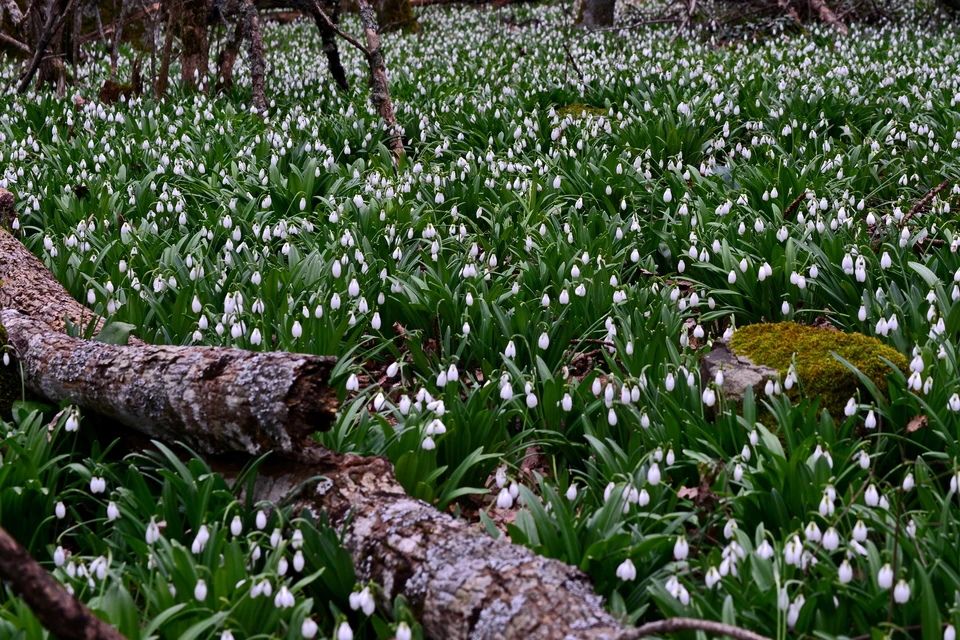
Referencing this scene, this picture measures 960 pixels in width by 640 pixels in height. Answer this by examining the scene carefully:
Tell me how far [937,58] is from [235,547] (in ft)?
29.4

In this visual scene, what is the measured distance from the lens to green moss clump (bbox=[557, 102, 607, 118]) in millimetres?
7387

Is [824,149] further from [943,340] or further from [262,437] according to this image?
[262,437]

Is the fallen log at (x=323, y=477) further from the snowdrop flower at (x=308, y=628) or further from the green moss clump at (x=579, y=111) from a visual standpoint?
the green moss clump at (x=579, y=111)

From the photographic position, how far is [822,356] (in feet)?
10.9

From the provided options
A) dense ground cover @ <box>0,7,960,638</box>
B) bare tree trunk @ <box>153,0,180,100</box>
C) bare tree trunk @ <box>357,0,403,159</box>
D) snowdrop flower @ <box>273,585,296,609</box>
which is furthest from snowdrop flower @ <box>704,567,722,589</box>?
bare tree trunk @ <box>153,0,180,100</box>

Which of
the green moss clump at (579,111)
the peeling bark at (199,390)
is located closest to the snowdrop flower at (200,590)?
the peeling bark at (199,390)

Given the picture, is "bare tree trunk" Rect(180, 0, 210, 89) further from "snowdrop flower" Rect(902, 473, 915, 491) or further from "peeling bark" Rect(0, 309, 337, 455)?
"snowdrop flower" Rect(902, 473, 915, 491)

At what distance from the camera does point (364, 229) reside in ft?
16.6

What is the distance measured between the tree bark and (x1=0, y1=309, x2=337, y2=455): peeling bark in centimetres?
105

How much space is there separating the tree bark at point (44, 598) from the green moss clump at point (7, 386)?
6.39 feet

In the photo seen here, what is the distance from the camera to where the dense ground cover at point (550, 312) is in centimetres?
231

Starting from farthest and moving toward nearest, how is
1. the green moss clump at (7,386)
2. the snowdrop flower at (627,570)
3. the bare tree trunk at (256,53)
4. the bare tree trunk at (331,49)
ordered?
the bare tree trunk at (331,49), the bare tree trunk at (256,53), the green moss clump at (7,386), the snowdrop flower at (627,570)

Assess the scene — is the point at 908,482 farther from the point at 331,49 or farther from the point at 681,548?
the point at 331,49

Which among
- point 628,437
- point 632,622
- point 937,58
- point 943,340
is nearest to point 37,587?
point 632,622
